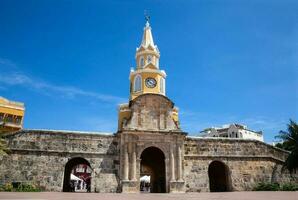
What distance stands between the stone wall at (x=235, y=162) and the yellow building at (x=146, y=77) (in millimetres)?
7370

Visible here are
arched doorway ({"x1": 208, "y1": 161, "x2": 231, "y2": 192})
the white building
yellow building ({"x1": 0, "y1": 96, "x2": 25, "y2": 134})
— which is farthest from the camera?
the white building

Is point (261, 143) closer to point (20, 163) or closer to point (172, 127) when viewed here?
point (172, 127)

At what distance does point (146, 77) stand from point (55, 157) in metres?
15.0

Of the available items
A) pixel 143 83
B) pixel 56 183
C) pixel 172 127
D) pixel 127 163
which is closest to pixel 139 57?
pixel 143 83

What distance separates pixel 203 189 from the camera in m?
25.3

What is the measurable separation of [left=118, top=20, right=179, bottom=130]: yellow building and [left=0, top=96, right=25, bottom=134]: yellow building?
16.1 meters

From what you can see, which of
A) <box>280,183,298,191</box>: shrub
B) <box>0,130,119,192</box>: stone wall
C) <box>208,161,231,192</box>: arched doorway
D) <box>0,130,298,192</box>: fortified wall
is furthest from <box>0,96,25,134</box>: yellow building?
<box>280,183,298,191</box>: shrub

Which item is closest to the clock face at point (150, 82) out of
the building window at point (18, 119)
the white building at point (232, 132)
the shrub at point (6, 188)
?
the shrub at point (6, 188)

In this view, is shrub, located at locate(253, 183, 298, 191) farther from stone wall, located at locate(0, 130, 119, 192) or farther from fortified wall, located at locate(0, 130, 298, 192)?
stone wall, located at locate(0, 130, 119, 192)

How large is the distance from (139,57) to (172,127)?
13.8m

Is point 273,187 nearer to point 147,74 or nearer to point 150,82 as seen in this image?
point 150,82

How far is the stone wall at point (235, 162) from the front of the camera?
25.9 metres

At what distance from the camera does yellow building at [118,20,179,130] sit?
3462 centimetres

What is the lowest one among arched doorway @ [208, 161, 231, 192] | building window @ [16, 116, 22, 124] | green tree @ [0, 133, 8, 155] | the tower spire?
arched doorway @ [208, 161, 231, 192]
